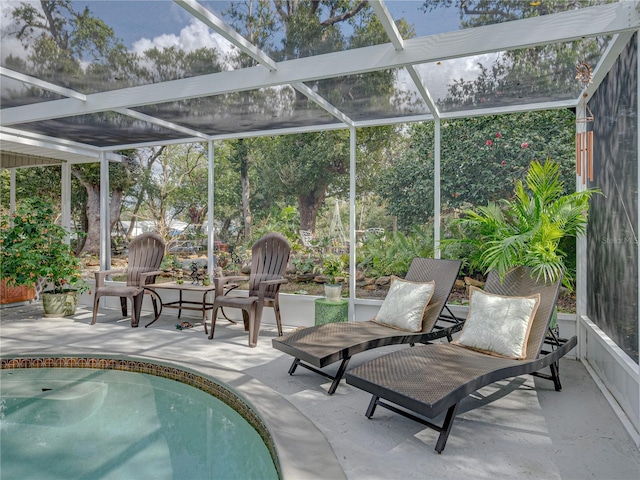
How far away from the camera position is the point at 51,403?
399cm

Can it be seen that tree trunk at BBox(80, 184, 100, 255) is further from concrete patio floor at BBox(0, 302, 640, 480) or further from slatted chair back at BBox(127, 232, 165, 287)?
concrete patio floor at BBox(0, 302, 640, 480)

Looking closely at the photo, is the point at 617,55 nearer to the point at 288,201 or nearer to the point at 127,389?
the point at 127,389

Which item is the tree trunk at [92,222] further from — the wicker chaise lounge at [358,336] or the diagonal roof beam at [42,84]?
the wicker chaise lounge at [358,336]

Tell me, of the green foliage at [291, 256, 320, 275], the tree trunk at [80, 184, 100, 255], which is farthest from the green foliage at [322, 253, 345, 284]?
the tree trunk at [80, 184, 100, 255]

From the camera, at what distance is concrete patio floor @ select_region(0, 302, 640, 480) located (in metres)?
2.54

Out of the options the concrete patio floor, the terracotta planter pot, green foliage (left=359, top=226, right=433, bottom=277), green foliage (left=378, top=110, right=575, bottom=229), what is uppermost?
green foliage (left=378, top=110, right=575, bottom=229)

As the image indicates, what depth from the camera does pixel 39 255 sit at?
264 inches

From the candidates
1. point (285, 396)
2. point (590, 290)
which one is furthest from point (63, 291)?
point (590, 290)

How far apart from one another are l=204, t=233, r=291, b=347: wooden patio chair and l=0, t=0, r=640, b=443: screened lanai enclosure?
110 centimetres

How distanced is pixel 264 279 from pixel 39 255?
12.0 feet

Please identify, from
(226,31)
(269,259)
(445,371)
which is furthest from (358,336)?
(226,31)

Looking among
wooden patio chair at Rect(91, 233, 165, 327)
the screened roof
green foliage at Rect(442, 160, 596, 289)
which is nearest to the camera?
the screened roof

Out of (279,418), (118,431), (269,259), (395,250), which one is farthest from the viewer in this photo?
A: (395,250)

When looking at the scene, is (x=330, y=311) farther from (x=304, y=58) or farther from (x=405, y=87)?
(x=304, y=58)
